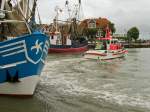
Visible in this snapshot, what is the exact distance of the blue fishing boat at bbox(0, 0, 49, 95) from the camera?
16.9m

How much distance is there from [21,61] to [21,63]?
10 cm

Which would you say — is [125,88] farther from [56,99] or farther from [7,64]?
[7,64]

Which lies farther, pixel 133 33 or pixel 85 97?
pixel 133 33

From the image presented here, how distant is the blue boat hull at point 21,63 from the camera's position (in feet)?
55.6

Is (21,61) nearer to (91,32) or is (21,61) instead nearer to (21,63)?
(21,63)

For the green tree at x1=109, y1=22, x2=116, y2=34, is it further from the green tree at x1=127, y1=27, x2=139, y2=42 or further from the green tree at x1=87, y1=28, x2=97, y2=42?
the green tree at x1=127, y1=27, x2=139, y2=42

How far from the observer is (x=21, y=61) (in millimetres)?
17266

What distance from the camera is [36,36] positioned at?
17016mm

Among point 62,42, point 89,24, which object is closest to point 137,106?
point 62,42

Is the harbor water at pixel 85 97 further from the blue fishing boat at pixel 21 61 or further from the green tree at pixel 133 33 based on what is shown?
the green tree at pixel 133 33

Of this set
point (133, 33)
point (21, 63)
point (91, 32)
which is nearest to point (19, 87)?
point (21, 63)

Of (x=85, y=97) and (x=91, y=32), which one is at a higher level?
(x=91, y=32)

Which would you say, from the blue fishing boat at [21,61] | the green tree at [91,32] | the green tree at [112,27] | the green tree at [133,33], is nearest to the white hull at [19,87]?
the blue fishing boat at [21,61]

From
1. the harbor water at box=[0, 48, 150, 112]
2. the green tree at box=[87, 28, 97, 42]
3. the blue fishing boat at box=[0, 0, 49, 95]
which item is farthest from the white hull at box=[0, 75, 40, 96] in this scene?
the green tree at box=[87, 28, 97, 42]
